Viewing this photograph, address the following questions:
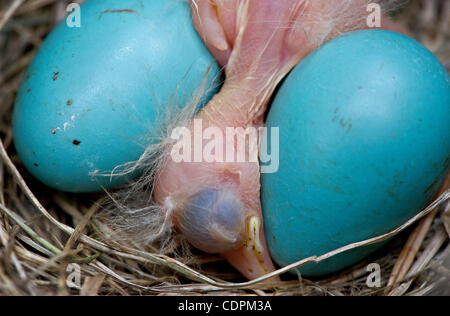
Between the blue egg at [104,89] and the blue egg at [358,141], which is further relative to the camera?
the blue egg at [104,89]

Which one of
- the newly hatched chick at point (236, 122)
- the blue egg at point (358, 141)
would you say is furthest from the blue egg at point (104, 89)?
the blue egg at point (358, 141)

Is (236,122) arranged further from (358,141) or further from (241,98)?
(358,141)

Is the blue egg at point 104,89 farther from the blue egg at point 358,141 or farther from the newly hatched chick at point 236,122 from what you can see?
the blue egg at point 358,141

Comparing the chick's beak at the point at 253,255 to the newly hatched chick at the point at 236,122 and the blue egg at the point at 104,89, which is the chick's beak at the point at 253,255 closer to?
the newly hatched chick at the point at 236,122

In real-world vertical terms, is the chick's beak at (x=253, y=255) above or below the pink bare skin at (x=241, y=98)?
below
